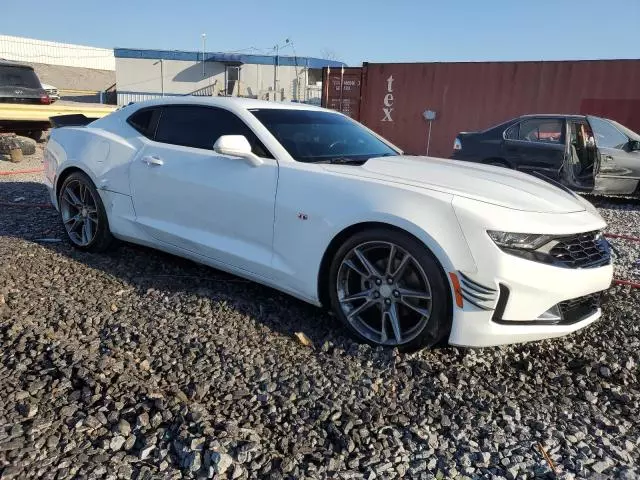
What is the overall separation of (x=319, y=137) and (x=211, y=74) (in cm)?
3887

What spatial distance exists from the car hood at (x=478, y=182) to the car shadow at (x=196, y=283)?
3.15 feet

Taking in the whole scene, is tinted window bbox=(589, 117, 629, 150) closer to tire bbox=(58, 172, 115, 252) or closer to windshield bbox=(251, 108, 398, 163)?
windshield bbox=(251, 108, 398, 163)

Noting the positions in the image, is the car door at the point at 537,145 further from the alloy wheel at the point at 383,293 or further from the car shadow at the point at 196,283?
the alloy wheel at the point at 383,293

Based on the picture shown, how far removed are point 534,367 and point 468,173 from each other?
48.0 inches

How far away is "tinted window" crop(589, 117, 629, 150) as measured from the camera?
8086mm

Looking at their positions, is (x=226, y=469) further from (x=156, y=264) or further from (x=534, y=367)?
(x=156, y=264)

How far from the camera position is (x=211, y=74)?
3981 centimetres

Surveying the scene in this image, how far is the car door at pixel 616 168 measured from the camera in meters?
7.96

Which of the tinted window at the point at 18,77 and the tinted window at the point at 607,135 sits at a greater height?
the tinted window at the point at 18,77

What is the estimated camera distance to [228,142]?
3.27 meters

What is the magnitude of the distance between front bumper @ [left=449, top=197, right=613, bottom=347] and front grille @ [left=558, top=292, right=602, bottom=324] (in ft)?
0.04

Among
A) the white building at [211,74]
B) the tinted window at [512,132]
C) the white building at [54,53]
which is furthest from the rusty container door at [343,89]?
the white building at [54,53]

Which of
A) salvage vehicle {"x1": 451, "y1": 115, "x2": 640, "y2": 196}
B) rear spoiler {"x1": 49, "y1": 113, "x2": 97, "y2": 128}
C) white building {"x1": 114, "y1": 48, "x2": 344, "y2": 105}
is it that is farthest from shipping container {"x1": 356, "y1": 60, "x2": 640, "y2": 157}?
white building {"x1": 114, "y1": 48, "x2": 344, "y2": 105}

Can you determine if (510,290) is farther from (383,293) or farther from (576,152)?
(576,152)
